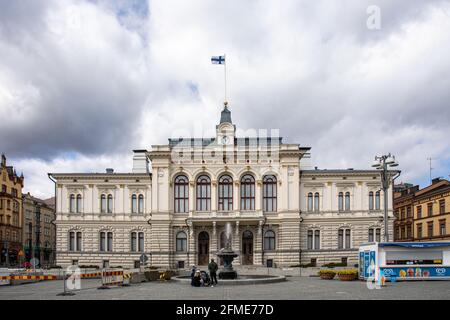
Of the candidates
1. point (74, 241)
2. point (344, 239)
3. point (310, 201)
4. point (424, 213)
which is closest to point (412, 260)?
point (344, 239)

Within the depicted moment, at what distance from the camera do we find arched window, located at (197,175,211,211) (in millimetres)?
65500

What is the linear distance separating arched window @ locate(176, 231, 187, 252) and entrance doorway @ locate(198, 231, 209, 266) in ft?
5.61

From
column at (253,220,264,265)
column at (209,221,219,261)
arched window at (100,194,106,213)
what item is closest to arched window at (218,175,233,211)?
column at (209,221,219,261)

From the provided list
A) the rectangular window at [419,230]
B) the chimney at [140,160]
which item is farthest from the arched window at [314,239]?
the chimney at [140,160]

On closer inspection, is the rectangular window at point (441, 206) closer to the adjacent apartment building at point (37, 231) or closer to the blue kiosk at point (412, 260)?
the blue kiosk at point (412, 260)

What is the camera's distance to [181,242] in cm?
6569

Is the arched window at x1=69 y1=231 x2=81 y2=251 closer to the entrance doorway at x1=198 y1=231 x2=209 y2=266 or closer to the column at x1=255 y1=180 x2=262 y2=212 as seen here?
the entrance doorway at x1=198 y1=231 x2=209 y2=266

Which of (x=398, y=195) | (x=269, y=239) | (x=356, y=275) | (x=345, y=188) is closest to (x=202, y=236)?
(x=269, y=239)

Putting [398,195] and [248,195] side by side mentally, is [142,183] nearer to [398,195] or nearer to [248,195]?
[248,195]

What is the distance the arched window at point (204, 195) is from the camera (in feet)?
215

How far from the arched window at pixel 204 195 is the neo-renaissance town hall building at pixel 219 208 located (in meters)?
0.11

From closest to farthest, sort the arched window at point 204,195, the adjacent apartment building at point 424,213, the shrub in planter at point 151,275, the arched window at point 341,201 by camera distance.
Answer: the shrub in planter at point 151,275 < the arched window at point 204,195 < the arched window at point 341,201 < the adjacent apartment building at point 424,213

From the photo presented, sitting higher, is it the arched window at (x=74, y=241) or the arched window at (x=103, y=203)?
the arched window at (x=103, y=203)
